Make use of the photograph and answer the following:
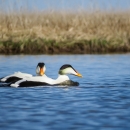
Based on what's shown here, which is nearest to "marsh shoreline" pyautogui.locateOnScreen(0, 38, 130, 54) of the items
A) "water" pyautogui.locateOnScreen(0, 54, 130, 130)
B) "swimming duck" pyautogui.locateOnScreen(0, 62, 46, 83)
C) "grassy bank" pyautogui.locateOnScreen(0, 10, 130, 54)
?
"grassy bank" pyautogui.locateOnScreen(0, 10, 130, 54)

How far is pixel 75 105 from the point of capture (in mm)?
9664

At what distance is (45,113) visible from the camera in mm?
8797

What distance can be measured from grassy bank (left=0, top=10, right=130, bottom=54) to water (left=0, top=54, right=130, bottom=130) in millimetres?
6749

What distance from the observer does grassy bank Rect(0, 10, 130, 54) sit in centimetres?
2341

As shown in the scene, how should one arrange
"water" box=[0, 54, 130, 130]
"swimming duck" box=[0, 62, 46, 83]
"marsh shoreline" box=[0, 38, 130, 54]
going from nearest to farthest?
1. "water" box=[0, 54, 130, 130]
2. "swimming duck" box=[0, 62, 46, 83]
3. "marsh shoreline" box=[0, 38, 130, 54]

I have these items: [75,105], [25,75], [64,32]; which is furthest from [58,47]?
[75,105]

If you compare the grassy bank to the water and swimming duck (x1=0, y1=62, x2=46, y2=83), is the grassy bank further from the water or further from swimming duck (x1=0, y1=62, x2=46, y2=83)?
swimming duck (x1=0, y1=62, x2=46, y2=83)

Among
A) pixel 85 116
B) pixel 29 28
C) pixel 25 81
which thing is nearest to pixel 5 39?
pixel 29 28

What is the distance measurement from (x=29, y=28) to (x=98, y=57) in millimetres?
4545

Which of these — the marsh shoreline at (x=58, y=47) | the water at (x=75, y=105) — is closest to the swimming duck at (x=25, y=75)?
the water at (x=75, y=105)

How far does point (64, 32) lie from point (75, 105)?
14.5 metres

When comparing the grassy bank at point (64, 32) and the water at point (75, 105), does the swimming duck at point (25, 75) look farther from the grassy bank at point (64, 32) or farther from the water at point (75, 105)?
the grassy bank at point (64, 32)

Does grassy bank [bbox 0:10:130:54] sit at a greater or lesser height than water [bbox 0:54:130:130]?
greater

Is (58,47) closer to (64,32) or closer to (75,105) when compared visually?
(64,32)
